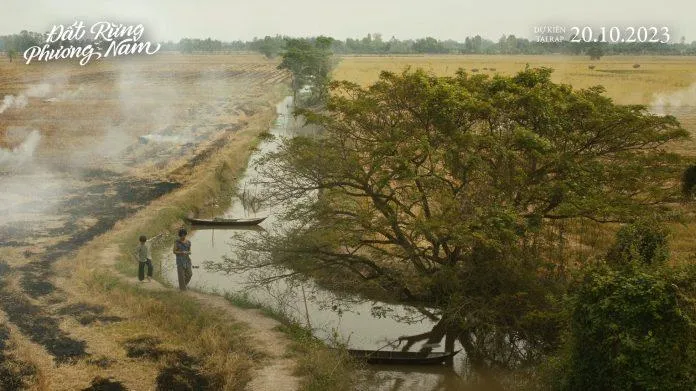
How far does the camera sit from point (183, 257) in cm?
1789

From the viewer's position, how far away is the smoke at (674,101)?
53344 millimetres

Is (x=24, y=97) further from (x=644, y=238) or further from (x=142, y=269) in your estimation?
(x=644, y=238)

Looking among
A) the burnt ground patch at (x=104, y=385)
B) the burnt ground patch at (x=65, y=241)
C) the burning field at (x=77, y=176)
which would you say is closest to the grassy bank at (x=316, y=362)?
the burning field at (x=77, y=176)

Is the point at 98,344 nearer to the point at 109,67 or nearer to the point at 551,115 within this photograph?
the point at 551,115

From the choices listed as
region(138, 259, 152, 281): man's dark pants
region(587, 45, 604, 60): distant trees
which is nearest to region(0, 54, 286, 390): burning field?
region(138, 259, 152, 281): man's dark pants

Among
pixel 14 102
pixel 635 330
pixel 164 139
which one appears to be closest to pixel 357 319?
pixel 635 330

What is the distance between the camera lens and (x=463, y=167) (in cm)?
1438

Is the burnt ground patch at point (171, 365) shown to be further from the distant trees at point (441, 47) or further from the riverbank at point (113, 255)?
the distant trees at point (441, 47)

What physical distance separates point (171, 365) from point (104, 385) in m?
1.59

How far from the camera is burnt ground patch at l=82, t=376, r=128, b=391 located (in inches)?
527

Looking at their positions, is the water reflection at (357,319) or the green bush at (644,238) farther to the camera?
the water reflection at (357,319)

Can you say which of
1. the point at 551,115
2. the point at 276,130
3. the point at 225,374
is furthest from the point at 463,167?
the point at 276,130

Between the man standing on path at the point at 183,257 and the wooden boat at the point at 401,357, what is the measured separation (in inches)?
216

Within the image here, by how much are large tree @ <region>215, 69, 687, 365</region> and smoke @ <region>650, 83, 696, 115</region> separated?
1648 inches
